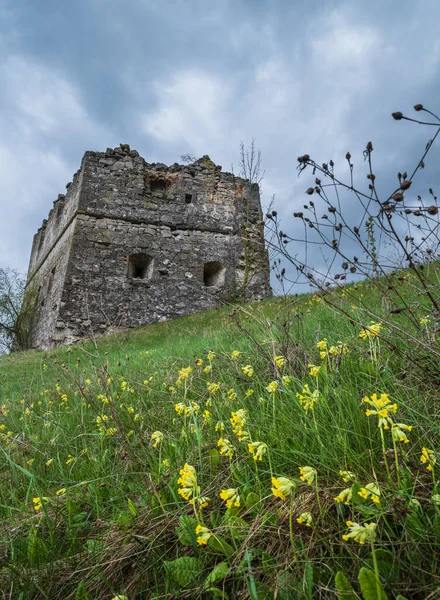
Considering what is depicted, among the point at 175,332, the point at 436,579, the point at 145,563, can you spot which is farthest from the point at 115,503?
the point at 175,332

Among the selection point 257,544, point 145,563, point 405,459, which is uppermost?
point 405,459

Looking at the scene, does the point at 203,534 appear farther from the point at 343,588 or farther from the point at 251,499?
the point at 343,588

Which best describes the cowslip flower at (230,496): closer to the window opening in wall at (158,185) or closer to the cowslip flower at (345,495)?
the cowslip flower at (345,495)

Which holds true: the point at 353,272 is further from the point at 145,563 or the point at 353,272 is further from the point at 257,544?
the point at 145,563

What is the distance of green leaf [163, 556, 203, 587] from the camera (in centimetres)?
119

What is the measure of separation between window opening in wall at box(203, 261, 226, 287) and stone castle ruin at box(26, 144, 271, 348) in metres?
0.04

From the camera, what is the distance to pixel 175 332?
33.8ft

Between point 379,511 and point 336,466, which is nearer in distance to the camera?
point 379,511

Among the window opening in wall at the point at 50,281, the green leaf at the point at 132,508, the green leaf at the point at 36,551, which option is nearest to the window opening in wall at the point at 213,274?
the window opening in wall at the point at 50,281

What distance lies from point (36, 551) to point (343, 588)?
1.08 m

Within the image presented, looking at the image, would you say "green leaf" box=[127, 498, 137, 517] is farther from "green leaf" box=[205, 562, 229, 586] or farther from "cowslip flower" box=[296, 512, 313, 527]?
"cowslip flower" box=[296, 512, 313, 527]

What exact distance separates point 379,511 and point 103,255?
1289cm

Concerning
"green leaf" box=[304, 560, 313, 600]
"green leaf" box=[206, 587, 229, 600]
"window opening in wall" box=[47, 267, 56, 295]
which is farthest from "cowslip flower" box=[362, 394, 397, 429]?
"window opening in wall" box=[47, 267, 56, 295]

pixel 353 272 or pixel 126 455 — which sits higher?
pixel 353 272
